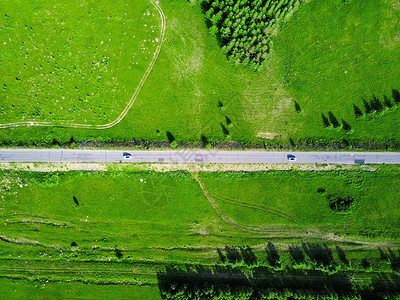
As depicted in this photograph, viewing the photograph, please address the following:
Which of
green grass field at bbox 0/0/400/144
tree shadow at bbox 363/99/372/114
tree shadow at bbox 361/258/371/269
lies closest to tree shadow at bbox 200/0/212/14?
green grass field at bbox 0/0/400/144

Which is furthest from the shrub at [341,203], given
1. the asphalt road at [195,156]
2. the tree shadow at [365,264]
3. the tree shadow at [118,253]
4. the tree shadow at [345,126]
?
the tree shadow at [118,253]

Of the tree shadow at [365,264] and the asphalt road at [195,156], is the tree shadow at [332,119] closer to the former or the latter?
the asphalt road at [195,156]

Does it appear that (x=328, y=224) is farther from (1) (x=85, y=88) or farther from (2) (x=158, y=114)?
(1) (x=85, y=88)

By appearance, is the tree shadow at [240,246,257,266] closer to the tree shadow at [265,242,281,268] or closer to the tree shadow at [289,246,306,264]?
the tree shadow at [265,242,281,268]

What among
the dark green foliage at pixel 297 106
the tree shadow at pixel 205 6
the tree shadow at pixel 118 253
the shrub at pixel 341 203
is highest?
the tree shadow at pixel 205 6

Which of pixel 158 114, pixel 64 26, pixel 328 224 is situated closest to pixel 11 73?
pixel 64 26

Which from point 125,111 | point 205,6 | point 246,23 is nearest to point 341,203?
point 246,23

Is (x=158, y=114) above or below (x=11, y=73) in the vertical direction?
above
